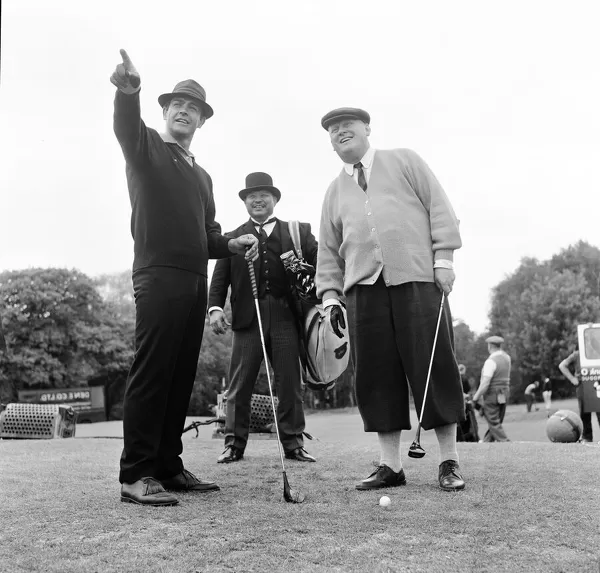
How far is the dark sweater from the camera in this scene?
406 centimetres

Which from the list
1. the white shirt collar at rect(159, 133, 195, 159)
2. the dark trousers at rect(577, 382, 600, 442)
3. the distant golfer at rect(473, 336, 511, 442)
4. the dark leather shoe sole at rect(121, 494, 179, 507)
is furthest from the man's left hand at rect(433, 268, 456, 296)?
the distant golfer at rect(473, 336, 511, 442)

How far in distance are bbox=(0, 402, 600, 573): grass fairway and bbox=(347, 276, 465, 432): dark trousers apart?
0.47 meters

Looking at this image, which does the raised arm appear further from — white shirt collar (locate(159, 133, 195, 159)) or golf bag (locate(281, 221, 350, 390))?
golf bag (locate(281, 221, 350, 390))

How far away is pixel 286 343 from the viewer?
6117 mm

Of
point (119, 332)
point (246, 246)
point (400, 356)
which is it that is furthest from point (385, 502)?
point (119, 332)

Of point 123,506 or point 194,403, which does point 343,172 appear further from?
point 194,403

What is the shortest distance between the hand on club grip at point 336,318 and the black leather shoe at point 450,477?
3.61 ft

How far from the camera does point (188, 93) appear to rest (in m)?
4.39

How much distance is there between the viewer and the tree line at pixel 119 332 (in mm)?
46875

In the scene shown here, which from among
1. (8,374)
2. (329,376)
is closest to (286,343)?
(329,376)

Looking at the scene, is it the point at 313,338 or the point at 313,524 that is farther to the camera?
the point at 313,338

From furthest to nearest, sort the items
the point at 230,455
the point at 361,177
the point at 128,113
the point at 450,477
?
the point at 230,455, the point at 361,177, the point at 450,477, the point at 128,113

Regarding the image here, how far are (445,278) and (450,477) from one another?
123cm

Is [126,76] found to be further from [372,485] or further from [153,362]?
[372,485]
